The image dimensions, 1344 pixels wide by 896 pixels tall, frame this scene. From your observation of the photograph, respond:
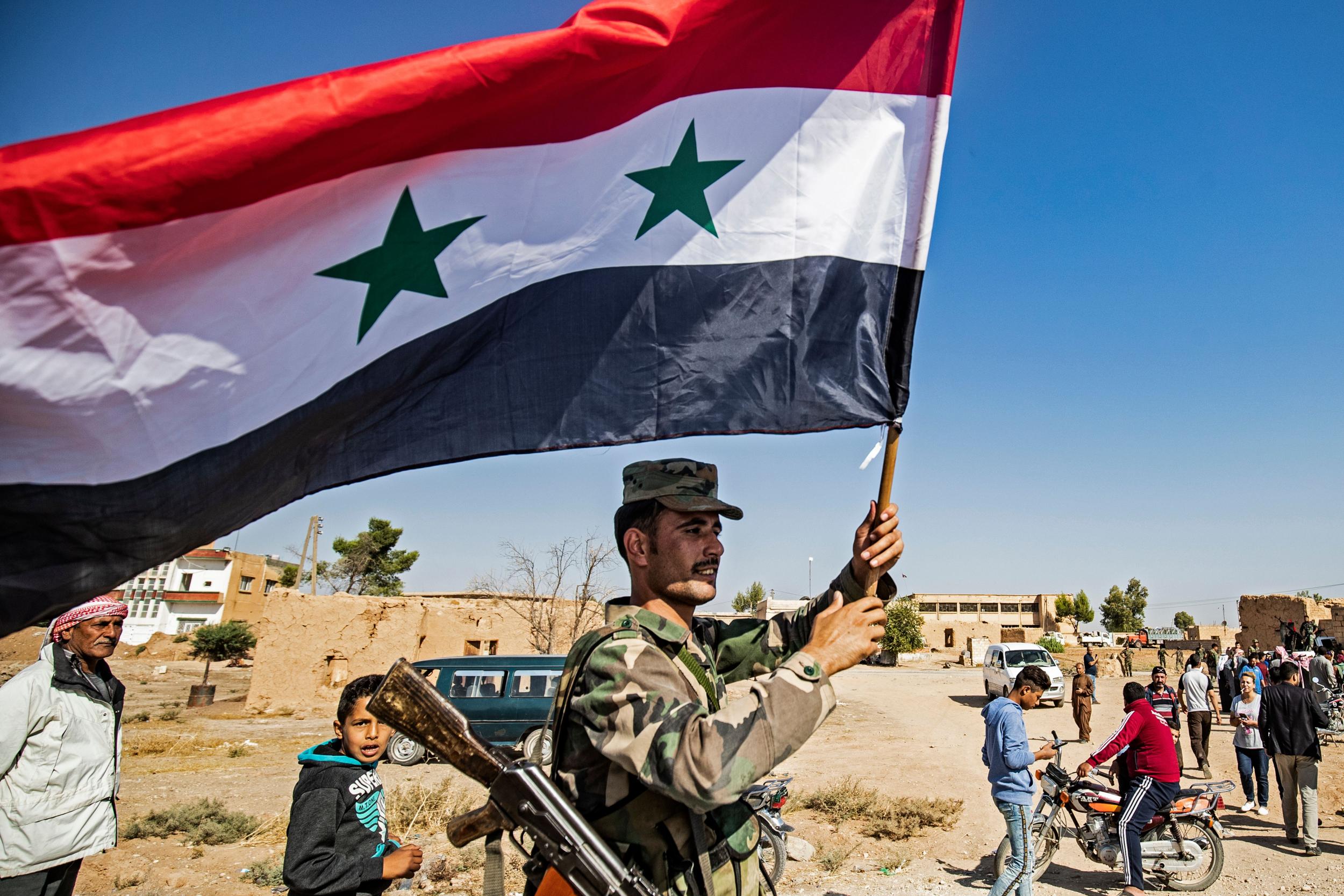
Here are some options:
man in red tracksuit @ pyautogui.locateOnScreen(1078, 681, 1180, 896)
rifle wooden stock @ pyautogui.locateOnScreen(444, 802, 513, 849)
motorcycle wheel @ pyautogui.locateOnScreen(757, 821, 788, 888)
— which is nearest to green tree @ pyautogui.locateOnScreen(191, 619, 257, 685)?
motorcycle wheel @ pyautogui.locateOnScreen(757, 821, 788, 888)

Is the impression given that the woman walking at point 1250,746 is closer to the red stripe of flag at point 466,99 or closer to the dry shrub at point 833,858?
the dry shrub at point 833,858

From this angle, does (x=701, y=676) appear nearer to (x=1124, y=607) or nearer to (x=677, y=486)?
(x=677, y=486)

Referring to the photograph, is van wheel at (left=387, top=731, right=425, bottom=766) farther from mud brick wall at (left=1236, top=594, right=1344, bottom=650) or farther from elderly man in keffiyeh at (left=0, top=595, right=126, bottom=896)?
mud brick wall at (left=1236, top=594, right=1344, bottom=650)

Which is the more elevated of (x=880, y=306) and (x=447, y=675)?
(x=880, y=306)

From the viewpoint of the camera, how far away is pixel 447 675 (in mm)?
13875

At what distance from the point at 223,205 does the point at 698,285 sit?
145 centimetres

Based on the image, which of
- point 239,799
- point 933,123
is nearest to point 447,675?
point 239,799

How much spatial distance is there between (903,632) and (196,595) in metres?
52.2

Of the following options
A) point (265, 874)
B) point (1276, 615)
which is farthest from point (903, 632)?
point (265, 874)

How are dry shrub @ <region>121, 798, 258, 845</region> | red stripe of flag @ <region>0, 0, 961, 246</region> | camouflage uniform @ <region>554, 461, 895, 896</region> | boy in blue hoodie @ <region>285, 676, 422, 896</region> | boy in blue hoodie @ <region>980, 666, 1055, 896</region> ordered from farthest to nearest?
dry shrub @ <region>121, 798, 258, 845</region>, boy in blue hoodie @ <region>980, 666, 1055, 896</region>, boy in blue hoodie @ <region>285, 676, 422, 896</region>, red stripe of flag @ <region>0, 0, 961, 246</region>, camouflage uniform @ <region>554, 461, 895, 896</region>

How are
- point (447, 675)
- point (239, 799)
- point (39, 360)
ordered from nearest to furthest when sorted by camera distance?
point (39, 360) → point (239, 799) → point (447, 675)

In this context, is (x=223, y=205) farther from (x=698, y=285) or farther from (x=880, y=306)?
(x=880, y=306)

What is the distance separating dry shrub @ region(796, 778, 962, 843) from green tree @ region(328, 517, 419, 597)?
4061 centimetres

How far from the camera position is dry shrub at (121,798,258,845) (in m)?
8.45
